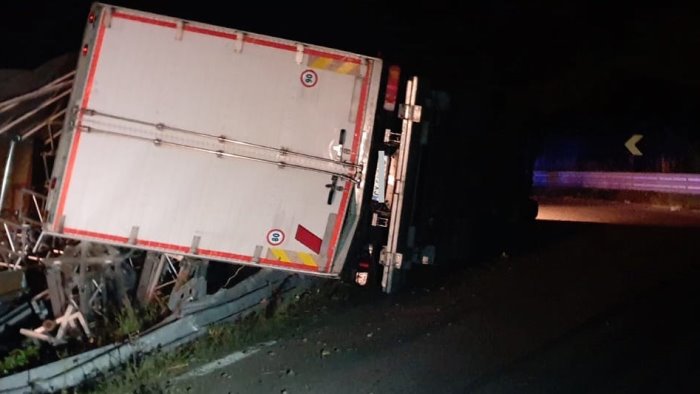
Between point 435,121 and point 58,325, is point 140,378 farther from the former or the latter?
point 435,121

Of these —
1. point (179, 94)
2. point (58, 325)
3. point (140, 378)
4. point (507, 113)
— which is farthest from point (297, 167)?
point (507, 113)

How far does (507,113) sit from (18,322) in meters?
7.43

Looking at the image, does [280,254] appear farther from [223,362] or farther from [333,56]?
[333,56]

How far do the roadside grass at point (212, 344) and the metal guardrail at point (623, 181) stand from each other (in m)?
13.2

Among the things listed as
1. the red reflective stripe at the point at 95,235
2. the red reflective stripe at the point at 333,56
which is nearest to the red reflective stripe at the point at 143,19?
the red reflective stripe at the point at 333,56

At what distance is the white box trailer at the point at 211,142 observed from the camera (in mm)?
6152

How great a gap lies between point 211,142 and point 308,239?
1242 mm

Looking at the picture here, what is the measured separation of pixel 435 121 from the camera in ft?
24.7

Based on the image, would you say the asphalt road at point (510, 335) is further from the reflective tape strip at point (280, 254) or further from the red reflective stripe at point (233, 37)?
the red reflective stripe at point (233, 37)

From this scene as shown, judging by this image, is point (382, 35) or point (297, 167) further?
point (382, 35)

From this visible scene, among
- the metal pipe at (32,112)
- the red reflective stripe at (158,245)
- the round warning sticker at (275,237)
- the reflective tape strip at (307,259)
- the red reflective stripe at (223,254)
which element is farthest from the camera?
the metal pipe at (32,112)

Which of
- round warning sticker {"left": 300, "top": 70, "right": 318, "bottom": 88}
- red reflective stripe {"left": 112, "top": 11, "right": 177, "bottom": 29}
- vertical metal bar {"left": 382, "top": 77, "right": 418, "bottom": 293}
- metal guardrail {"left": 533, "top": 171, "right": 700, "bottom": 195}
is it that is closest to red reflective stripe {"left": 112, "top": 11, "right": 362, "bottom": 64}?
red reflective stripe {"left": 112, "top": 11, "right": 177, "bottom": 29}

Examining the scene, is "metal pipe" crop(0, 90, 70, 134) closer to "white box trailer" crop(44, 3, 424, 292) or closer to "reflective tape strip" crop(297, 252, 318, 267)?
"white box trailer" crop(44, 3, 424, 292)

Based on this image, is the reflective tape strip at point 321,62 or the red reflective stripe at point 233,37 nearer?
the red reflective stripe at point 233,37
